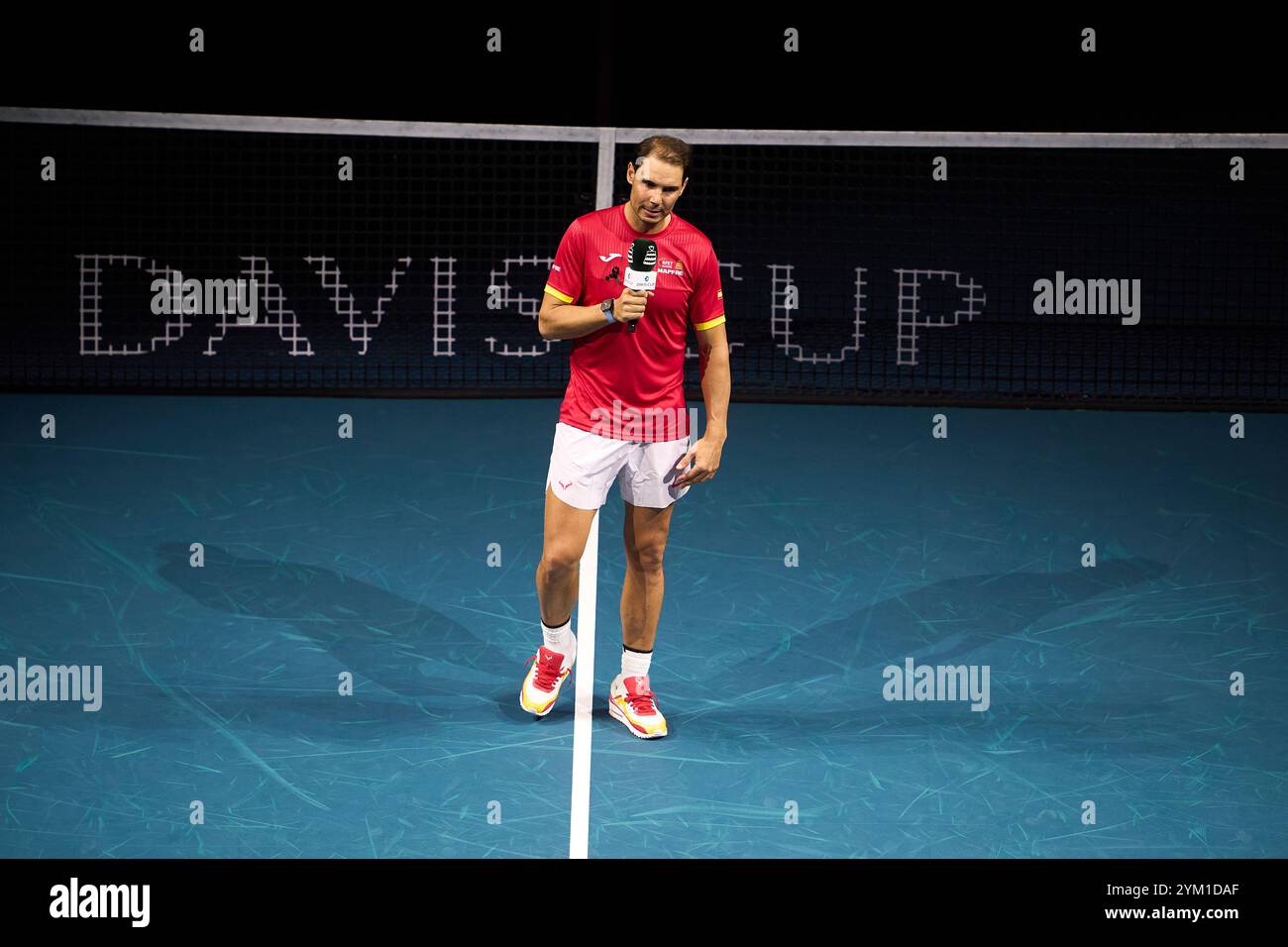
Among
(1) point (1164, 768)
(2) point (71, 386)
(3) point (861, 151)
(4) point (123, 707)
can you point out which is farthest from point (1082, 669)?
(3) point (861, 151)

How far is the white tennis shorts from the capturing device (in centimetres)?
595

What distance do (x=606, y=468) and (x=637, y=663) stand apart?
900mm

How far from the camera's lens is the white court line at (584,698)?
548cm

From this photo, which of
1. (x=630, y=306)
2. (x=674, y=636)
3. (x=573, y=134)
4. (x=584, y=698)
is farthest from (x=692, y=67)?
(x=630, y=306)

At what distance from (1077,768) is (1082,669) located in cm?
106

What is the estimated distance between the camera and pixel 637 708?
20.6 ft

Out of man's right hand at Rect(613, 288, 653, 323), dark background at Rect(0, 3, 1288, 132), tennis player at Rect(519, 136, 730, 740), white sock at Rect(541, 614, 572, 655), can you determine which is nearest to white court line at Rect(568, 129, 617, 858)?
tennis player at Rect(519, 136, 730, 740)

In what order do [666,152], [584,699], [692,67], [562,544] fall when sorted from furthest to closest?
[692,67] < [584,699] < [562,544] < [666,152]

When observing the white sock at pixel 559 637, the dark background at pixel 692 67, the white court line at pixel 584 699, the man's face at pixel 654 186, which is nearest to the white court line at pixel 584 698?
the white court line at pixel 584 699

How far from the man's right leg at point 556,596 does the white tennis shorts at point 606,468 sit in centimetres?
7

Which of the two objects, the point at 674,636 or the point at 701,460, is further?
the point at 674,636

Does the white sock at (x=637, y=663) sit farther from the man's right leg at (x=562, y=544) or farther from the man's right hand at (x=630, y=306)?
the man's right hand at (x=630, y=306)

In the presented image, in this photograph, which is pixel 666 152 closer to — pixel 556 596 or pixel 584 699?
pixel 556 596

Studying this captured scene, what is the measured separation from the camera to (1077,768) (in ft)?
19.8
